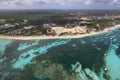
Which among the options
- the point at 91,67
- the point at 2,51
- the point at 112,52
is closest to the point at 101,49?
the point at 112,52

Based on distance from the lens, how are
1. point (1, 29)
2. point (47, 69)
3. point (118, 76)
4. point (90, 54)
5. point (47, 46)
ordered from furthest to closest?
point (1, 29)
point (47, 46)
point (90, 54)
point (47, 69)
point (118, 76)

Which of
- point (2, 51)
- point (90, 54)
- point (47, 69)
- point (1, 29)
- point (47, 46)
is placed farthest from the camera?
point (1, 29)

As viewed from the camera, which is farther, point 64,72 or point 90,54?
point 90,54

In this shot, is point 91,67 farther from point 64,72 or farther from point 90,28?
point 90,28

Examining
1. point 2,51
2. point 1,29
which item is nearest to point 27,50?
point 2,51

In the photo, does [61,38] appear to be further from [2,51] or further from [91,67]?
[91,67]

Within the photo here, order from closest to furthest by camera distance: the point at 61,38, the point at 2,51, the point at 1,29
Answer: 1. the point at 2,51
2. the point at 61,38
3. the point at 1,29
